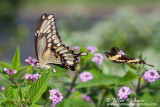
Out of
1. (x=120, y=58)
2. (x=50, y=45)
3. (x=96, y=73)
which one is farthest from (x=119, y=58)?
(x=50, y=45)

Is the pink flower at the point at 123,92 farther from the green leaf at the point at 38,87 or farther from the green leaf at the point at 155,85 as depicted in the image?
the green leaf at the point at 38,87

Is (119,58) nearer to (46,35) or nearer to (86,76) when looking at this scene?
(86,76)

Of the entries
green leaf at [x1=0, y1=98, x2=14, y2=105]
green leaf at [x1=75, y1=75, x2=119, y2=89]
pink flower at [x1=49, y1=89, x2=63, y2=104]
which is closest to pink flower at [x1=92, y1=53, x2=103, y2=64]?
green leaf at [x1=75, y1=75, x2=119, y2=89]

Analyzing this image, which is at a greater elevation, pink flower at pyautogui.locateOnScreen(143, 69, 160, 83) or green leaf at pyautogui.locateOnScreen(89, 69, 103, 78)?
green leaf at pyautogui.locateOnScreen(89, 69, 103, 78)

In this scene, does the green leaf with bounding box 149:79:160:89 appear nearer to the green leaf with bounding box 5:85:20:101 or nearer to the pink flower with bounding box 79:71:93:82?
the pink flower with bounding box 79:71:93:82

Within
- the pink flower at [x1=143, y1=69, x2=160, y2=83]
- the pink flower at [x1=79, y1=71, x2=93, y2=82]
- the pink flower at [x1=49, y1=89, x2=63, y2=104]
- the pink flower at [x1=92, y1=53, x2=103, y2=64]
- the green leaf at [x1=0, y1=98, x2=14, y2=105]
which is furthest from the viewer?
the pink flower at [x1=92, y1=53, x2=103, y2=64]

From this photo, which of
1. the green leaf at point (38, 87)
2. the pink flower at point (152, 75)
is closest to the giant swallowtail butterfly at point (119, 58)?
the pink flower at point (152, 75)

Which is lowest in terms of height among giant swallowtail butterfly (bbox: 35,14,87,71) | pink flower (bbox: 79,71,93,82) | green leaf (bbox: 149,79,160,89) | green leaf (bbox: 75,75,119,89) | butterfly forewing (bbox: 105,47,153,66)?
green leaf (bbox: 149,79,160,89)
